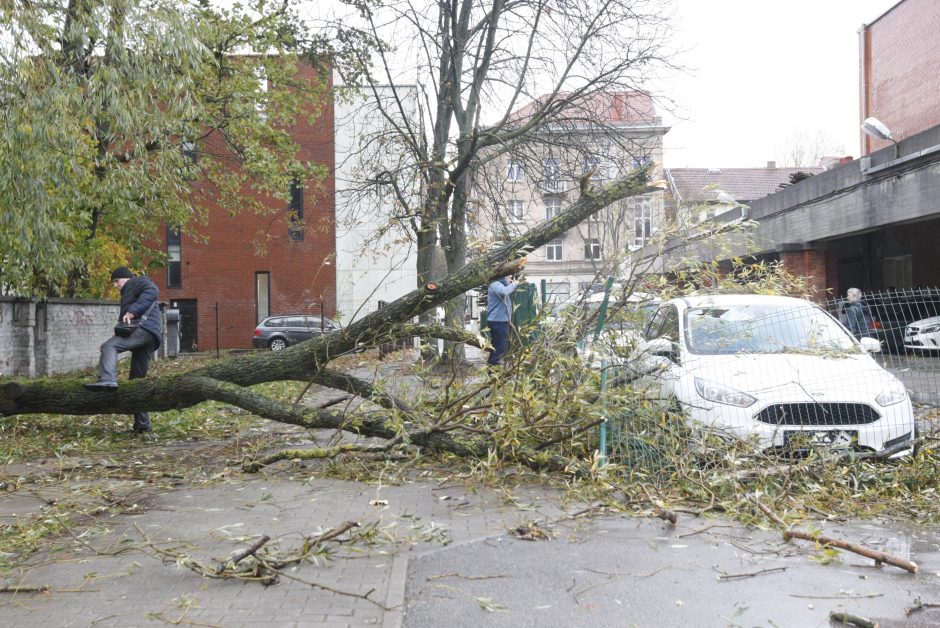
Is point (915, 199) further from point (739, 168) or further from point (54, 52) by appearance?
point (739, 168)

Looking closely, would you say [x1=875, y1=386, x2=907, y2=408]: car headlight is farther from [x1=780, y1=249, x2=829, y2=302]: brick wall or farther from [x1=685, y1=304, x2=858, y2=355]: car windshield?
[x1=780, y1=249, x2=829, y2=302]: brick wall

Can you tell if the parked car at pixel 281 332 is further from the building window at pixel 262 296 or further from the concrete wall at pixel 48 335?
the concrete wall at pixel 48 335

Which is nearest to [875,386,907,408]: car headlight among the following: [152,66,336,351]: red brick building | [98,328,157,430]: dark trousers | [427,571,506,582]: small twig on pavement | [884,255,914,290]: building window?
[427,571,506,582]: small twig on pavement

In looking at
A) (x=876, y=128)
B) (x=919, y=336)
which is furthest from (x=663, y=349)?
(x=876, y=128)

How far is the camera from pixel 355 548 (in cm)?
476

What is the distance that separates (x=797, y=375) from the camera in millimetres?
6742

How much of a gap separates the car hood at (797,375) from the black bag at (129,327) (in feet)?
18.8

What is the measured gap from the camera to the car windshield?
7398 mm

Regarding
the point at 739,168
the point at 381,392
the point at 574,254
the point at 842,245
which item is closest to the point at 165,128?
the point at 381,392

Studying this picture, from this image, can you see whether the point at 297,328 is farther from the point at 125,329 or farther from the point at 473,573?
the point at 473,573

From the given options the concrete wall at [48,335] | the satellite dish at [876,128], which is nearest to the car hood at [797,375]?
the satellite dish at [876,128]

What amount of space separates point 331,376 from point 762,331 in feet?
13.2

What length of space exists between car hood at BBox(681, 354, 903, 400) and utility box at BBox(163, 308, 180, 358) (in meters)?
23.5

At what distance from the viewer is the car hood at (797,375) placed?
6.58 m
